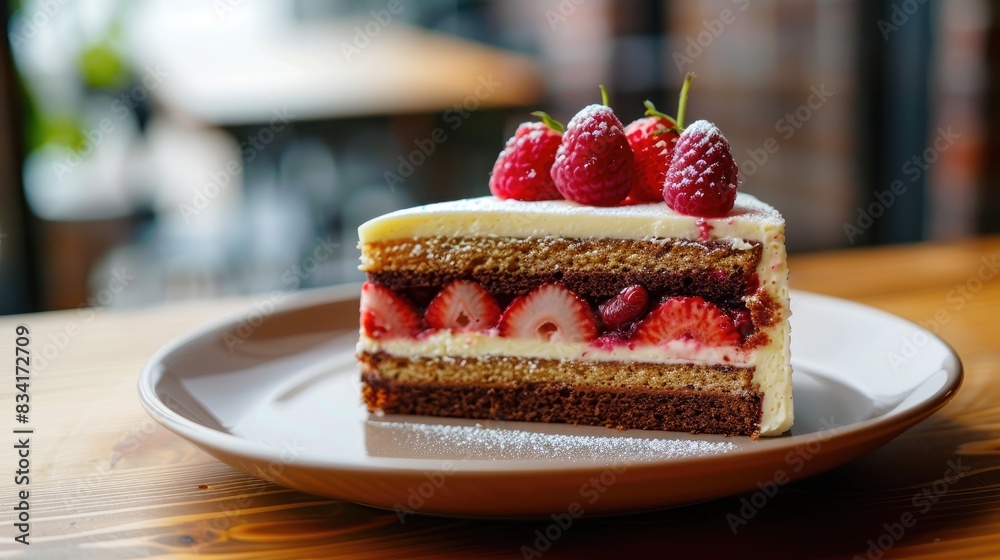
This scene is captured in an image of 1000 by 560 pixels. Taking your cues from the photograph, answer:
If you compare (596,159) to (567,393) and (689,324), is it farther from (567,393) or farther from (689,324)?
(567,393)

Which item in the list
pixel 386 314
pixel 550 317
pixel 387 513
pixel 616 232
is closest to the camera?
pixel 387 513

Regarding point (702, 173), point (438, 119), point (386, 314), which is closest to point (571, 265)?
point (702, 173)

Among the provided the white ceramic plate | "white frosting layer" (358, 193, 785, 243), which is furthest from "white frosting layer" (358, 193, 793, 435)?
the white ceramic plate

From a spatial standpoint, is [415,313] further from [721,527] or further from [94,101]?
[94,101]

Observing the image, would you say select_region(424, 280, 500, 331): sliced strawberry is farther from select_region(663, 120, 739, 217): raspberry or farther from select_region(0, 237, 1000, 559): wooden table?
select_region(0, 237, 1000, 559): wooden table

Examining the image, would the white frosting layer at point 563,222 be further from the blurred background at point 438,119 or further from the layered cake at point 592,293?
the blurred background at point 438,119

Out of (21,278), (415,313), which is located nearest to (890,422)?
(415,313)

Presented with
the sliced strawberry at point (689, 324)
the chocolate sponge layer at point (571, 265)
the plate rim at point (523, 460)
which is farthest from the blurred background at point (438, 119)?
the plate rim at point (523, 460)
